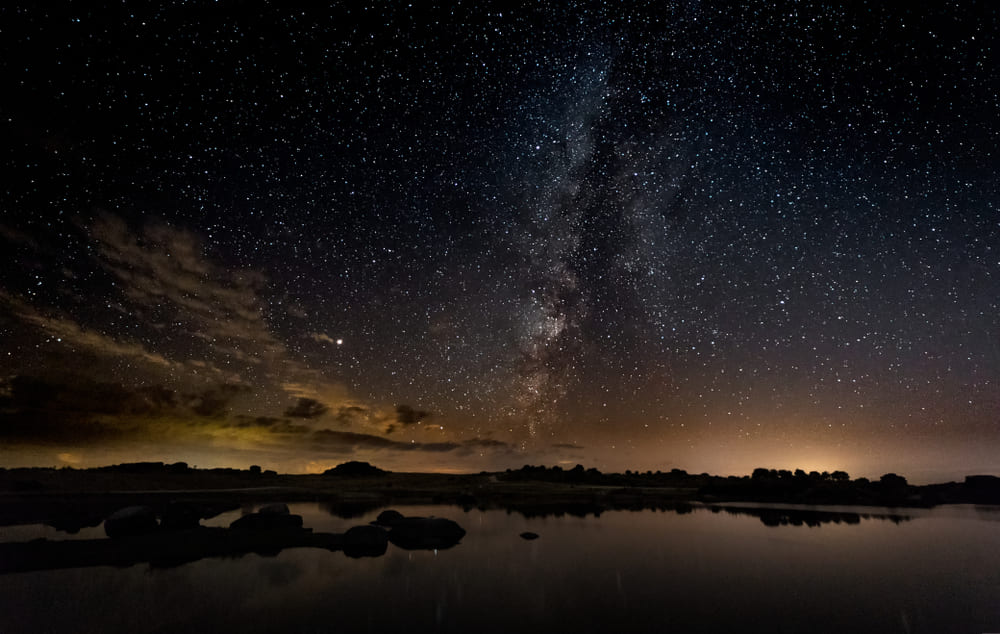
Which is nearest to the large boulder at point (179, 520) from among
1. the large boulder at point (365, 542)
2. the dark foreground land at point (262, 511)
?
the dark foreground land at point (262, 511)

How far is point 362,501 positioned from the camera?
6725cm

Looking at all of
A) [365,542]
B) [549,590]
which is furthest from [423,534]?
[549,590]

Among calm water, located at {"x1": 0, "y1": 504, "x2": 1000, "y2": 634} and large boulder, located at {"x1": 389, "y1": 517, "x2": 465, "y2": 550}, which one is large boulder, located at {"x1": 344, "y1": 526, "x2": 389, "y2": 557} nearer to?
calm water, located at {"x1": 0, "y1": 504, "x2": 1000, "y2": 634}

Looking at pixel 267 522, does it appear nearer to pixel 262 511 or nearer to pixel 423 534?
pixel 262 511

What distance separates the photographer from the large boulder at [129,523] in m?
30.8

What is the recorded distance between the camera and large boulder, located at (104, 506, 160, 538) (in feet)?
101

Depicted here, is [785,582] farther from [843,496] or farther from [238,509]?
[843,496]

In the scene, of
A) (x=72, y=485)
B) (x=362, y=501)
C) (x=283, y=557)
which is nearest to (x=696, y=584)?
(x=283, y=557)

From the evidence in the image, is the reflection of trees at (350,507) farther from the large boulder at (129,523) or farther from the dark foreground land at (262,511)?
the large boulder at (129,523)

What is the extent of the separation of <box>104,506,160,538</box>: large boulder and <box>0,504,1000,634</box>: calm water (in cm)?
772

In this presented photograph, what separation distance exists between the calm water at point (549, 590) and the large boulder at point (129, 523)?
772 centimetres

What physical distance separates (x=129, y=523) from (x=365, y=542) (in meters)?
15.9

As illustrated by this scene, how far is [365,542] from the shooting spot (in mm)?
30078

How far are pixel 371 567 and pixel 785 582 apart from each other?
71.3 ft
